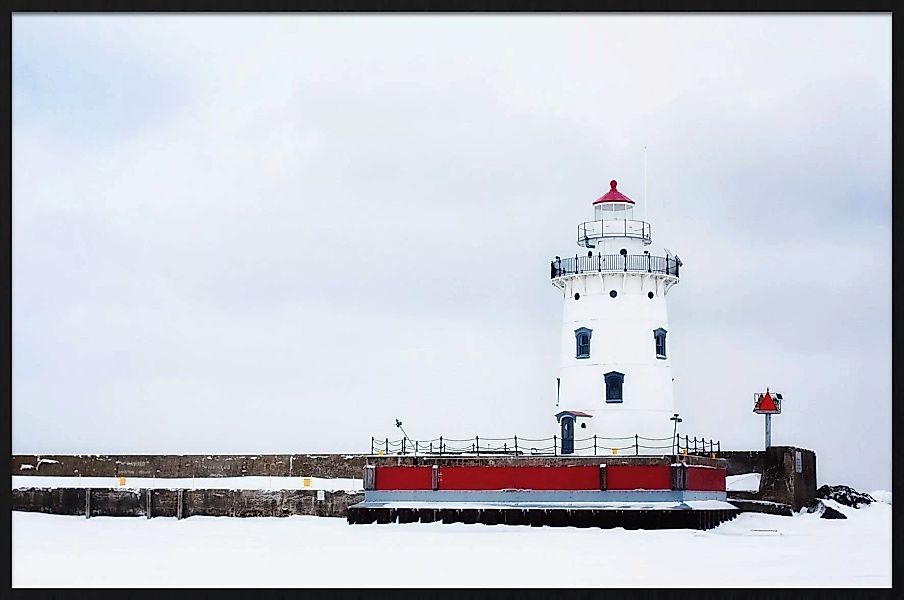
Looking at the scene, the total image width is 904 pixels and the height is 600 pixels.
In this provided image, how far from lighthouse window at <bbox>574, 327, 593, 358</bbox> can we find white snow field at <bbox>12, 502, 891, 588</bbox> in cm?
545

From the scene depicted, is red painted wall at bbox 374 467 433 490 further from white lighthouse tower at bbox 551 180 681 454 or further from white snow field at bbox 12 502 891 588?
white lighthouse tower at bbox 551 180 681 454

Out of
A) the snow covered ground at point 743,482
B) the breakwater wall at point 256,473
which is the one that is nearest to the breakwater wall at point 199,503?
the breakwater wall at point 256,473

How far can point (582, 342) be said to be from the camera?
42.1 meters

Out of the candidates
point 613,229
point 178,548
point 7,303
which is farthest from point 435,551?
point 613,229

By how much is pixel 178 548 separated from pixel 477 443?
9.73 metres

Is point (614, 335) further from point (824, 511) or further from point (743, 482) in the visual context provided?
point (824, 511)

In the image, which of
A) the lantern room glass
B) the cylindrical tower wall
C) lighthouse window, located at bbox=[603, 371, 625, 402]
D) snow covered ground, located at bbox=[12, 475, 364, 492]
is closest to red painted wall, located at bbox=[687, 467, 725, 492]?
the cylindrical tower wall

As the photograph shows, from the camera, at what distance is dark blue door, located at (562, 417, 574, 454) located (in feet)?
136

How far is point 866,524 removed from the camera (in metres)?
43.9

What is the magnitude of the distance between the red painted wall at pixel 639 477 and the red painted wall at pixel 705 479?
0.58 meters

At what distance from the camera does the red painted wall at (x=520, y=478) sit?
3825 centimetres

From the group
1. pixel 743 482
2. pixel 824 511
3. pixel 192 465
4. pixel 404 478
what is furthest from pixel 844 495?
pixel 192 465

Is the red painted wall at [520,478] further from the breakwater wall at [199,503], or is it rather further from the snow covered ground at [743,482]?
the snow covered ground at [743,482]
